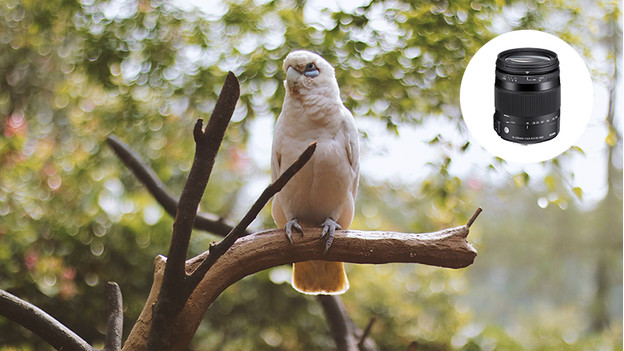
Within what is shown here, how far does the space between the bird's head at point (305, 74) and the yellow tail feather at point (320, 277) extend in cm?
33

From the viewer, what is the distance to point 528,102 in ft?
3.76

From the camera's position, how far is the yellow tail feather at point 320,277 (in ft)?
3.66

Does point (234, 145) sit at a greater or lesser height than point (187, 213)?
lesser

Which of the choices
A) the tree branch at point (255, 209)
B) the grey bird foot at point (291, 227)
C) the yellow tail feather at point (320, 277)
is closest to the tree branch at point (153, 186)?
the yellow tail feather at point (320, 277)

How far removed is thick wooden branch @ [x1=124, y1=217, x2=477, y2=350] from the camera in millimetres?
925

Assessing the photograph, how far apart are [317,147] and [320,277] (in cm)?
26

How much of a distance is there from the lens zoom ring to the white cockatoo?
321 mm

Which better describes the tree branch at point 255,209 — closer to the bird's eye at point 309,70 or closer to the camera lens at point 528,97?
the bird's eye at point 309,70

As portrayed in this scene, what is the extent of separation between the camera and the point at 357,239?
3.16 ft

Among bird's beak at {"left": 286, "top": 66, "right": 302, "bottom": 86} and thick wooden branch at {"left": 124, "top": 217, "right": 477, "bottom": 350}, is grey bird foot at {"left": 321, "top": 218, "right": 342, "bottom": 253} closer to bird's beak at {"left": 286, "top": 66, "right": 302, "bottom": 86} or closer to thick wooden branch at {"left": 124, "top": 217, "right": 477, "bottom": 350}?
thick wooden branch at {"left": 124, "top": 217, "right": 477, "bottom": 350}

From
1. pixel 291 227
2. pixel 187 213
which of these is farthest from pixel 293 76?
pixel 187 213

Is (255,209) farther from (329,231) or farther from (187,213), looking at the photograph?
(329,231)

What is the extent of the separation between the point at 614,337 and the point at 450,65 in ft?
5.60

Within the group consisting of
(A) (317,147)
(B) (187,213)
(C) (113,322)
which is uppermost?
(B) (187,213)
